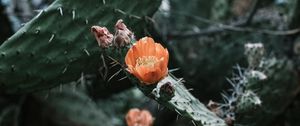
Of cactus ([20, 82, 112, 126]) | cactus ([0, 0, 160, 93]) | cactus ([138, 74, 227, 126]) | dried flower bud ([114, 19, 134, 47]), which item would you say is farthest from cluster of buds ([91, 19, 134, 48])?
cactus ([20, 82, 112, 126])

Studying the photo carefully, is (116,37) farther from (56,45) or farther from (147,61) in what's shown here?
(56,45)

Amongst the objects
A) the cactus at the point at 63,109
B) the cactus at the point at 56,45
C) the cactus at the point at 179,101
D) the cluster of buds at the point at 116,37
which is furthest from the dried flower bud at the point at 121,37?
the cactus at the point at 63,109

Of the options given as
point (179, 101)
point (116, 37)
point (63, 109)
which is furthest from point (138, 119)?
point (63, 109)

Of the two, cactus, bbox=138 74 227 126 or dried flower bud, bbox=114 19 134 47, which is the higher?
dried flower bud, bbox=114 19 134 47

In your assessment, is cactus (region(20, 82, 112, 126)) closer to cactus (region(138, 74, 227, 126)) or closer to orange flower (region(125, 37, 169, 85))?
cactus (region(138, 74, 227, 126))

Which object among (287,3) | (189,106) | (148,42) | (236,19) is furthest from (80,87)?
(148,42)

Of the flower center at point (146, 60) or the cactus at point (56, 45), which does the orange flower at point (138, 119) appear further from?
the flower center at point (146, 60)
